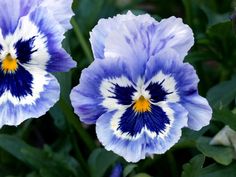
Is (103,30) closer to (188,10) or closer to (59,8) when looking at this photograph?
(59,8)

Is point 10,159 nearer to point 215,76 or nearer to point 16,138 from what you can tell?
point 16,138

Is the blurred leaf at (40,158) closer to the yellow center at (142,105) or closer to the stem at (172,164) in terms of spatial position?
the stem at (172,164)

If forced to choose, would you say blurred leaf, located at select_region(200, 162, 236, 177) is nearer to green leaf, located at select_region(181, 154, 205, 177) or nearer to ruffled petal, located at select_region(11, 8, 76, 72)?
green leaf, located at select_region(181, 154, 205, 177)

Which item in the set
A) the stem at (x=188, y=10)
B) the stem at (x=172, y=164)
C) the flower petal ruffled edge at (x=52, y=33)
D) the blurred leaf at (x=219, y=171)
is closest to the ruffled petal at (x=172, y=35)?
the flower petal ruffled edge at (x=52, y=33)

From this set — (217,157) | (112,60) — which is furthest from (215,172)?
(112,60)

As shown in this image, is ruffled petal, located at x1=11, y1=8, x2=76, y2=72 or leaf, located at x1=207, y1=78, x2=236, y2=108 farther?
leaf, located at x1=207, y1=78, x2=236, y2=108

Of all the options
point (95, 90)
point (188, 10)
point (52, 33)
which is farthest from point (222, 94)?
point (52, 33)

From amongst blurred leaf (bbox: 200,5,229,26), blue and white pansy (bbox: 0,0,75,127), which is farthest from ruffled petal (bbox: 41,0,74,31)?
blurred leaf (bbox: 200,5,229,26)
